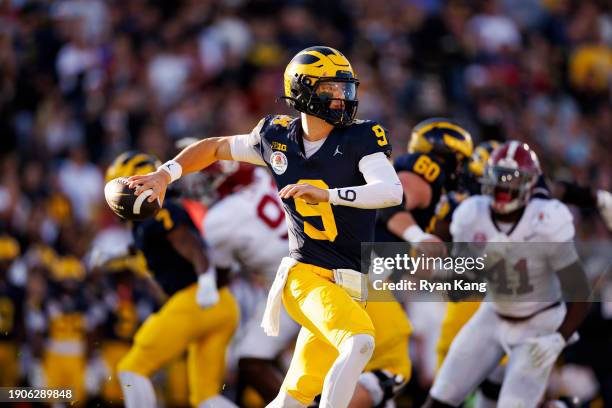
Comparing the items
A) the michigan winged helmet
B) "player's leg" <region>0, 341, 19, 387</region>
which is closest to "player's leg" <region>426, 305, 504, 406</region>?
the michigan winged helmet

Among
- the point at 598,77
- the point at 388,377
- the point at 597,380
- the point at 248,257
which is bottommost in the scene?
the point at 597,380

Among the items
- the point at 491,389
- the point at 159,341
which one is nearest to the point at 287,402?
the point at 159,341

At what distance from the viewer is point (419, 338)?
34.4 ft

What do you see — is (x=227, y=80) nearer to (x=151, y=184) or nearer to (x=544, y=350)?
(x=544, y=350)

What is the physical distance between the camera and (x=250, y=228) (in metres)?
7.89

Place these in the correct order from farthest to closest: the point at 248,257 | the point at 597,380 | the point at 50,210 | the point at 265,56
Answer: the point at 265,56 → the point at 50,210 → the point at 597,380 → the point at 248,257

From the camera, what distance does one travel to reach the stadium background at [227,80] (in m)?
12.1

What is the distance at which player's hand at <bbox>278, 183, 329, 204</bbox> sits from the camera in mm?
5203

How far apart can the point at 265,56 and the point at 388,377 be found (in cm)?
661

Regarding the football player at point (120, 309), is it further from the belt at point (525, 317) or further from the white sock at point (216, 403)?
the belt at point (525, 317)

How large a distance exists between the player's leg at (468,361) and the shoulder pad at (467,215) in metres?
0.53

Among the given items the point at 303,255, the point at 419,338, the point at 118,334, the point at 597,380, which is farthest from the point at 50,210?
the point at 303,255

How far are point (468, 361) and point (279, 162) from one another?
2017 mm

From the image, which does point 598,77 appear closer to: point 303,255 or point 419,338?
point 419,338
